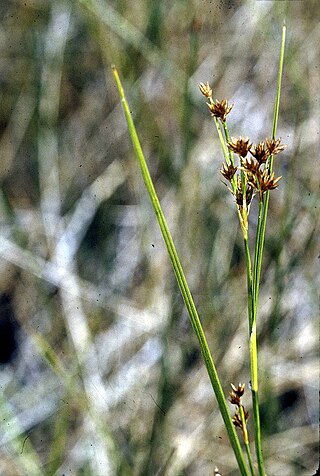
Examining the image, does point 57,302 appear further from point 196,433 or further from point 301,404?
point 301,404

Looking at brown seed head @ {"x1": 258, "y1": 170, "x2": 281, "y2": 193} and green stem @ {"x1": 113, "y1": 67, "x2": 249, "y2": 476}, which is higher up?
brown seed head @ {"x1": 258, "y1": 170, "x2": 281, "y2": 193}

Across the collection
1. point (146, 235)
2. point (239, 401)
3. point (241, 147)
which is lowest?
point (239, 401)

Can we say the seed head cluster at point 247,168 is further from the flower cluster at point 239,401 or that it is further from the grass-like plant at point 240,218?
the flower cluster at point 239,401

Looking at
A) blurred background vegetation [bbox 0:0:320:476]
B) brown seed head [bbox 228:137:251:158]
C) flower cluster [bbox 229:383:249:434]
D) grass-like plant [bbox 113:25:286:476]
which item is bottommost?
flower cluster [bbox 229:383:249:434]

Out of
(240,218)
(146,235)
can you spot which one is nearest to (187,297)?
(240,218)

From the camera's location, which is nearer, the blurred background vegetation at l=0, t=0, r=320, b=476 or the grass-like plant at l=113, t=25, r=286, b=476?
the grass-like plant at l=113, t=25, r=286, b=476

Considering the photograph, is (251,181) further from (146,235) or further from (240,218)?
(146,235)

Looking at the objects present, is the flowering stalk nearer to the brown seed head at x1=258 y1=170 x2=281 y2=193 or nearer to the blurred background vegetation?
the brown seed head at x1=258 y1=170 x2=281 y2=193

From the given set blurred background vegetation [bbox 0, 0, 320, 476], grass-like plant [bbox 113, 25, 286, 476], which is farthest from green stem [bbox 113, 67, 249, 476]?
blurred background vegetation [bbox 0, 0, 320, 476]
